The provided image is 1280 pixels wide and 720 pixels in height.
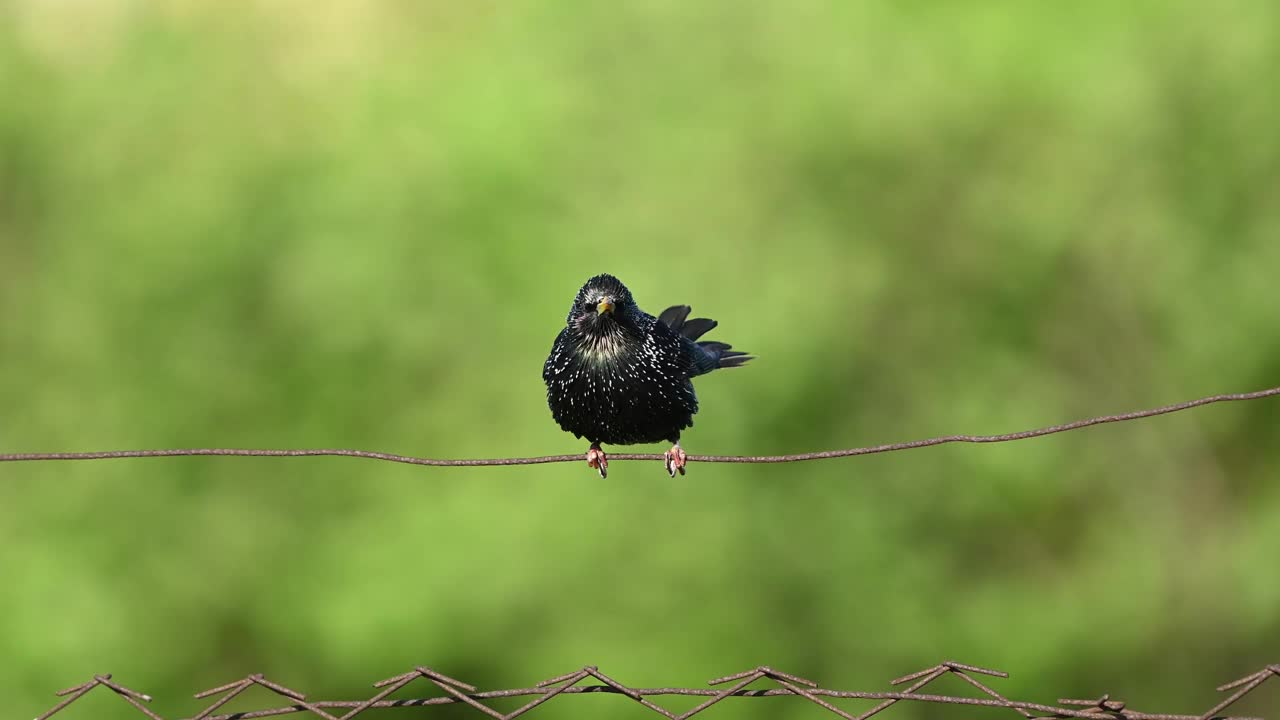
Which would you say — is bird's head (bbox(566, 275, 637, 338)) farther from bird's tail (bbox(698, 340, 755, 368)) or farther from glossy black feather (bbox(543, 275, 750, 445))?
bird's tail (bbox(698, 340, 755, 368))

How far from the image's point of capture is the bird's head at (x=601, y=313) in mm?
5344

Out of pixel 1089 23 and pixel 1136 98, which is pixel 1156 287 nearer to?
pixel 1136 98

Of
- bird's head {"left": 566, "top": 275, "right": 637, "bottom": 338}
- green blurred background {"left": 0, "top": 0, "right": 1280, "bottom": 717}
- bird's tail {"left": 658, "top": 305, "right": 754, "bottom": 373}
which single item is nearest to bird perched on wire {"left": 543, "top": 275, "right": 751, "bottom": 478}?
bird's head {"left": 566, "top": 275, "right": 637, "bottom": 338}

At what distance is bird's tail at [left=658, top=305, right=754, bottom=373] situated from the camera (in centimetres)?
618

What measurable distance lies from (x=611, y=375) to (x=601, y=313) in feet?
0.85

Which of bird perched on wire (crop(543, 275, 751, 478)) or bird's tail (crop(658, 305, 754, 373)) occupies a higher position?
bird's tail (crop(658, 305, 754, 373))

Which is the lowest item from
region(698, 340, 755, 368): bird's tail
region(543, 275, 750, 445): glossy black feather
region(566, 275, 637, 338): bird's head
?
region(543, 275, 750, 445): glossy black feather

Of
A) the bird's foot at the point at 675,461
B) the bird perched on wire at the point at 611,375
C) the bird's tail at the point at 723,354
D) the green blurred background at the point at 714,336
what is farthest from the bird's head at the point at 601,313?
the green blurred background at the point at 714,336

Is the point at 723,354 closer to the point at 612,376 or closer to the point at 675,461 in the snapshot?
the point at 612,376

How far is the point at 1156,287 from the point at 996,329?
1.50 metres

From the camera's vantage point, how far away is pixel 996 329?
12.8m

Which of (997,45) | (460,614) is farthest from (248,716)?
(997,45)

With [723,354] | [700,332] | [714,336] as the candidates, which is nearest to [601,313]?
[700,332]

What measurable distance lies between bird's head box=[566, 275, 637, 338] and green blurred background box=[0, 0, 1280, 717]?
6.42 m
